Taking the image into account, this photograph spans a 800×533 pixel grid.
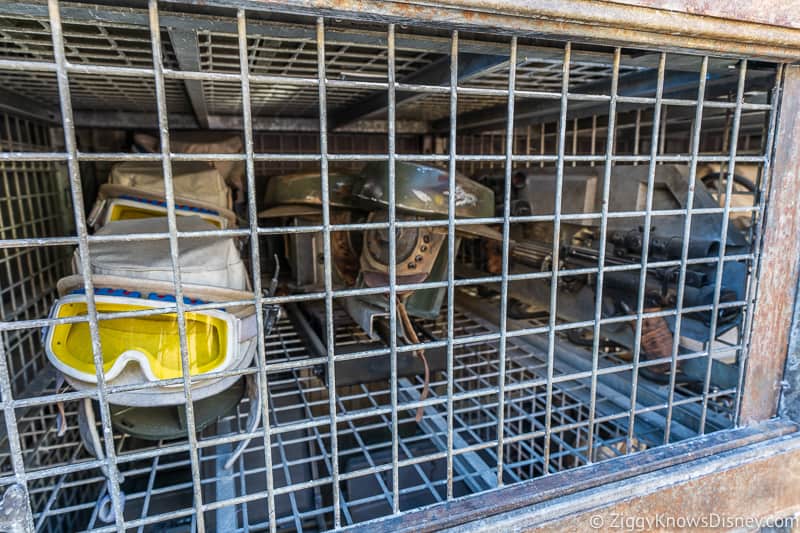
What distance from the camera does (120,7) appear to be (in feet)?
2.30

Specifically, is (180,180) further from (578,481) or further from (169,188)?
(578,481)

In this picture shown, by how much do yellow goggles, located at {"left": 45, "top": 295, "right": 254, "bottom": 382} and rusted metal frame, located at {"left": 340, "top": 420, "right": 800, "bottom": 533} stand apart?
0.47 meters

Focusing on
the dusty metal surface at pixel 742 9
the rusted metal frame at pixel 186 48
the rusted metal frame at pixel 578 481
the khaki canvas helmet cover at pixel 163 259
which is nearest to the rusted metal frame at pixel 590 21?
the dusty metal surface at pixel 742 9

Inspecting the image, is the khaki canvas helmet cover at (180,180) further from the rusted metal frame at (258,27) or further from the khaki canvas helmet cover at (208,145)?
the rusted metal frame at (258,27)

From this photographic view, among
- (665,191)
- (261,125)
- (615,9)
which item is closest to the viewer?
(615,9)

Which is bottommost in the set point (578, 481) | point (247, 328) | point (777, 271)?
point (578, 481)

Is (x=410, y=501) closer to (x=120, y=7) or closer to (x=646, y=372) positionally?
(x=646, y=372)

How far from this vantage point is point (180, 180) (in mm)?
1904

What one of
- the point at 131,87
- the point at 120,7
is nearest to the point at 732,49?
the point at 120,7

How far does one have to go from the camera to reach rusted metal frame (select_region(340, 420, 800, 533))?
91 centimetres

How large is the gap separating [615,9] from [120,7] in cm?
83

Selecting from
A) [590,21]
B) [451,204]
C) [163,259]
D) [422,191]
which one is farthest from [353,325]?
[590,21]

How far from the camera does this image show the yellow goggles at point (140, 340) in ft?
3.05

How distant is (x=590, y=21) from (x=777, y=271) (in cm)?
84
